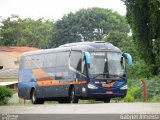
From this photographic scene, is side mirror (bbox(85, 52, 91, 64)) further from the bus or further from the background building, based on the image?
the background building

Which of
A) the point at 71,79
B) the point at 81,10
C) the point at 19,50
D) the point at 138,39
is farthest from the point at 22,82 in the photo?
the point at 81,10

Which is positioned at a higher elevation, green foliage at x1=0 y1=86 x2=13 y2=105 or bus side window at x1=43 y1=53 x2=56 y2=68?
bus side window at x1=43 y1=53 x2=56 y2=68

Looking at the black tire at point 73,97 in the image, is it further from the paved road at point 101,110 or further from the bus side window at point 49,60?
the paved road at point 101,110

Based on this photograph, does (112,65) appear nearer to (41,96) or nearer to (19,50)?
(41,96)

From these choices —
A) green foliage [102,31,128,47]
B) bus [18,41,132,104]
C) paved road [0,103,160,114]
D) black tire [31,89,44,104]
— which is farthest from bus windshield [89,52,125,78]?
green foliage [102,31,128,47]

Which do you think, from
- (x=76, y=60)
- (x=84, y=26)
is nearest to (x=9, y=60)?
(x=84, y=26)

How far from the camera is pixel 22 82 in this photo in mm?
36250

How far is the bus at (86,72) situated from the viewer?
92.0ft

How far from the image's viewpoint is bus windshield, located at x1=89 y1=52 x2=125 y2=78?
92.4ft

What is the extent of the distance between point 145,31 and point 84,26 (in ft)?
137

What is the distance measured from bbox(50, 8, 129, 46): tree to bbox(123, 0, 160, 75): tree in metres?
39.5

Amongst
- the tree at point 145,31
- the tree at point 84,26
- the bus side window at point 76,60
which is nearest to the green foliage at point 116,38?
the tree at point 145,31

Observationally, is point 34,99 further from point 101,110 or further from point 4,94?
point 101,110

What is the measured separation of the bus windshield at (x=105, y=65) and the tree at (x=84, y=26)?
58049 millimetres
